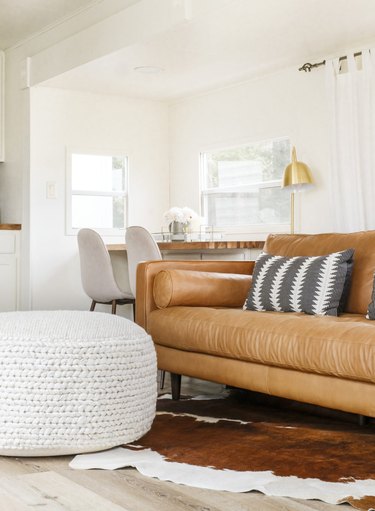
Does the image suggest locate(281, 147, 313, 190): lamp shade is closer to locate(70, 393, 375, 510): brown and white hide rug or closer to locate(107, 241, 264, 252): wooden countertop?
locate(107, 241, 264, 252): wooden countertop

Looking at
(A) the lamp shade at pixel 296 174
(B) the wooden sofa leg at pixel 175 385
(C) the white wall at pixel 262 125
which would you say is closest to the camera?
(B) the wooden sofa leg at pixel 175 385

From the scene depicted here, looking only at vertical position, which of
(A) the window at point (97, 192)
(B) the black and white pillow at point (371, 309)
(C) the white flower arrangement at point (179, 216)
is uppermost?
(A) the window at point (97, 192)

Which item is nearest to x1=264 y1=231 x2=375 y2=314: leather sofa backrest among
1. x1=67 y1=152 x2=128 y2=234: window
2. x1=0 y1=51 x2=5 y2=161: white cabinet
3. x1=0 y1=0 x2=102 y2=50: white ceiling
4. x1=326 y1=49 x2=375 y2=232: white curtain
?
x1=326 y1=49 x2=375 y2=232: white curtain

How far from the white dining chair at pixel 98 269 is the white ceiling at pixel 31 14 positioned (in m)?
1.58

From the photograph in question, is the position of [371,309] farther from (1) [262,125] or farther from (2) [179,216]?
(1) [262,125]

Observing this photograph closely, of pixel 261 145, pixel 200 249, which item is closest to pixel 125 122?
pixel 261 145

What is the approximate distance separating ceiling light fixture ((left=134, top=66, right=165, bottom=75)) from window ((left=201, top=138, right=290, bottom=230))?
1.01 m

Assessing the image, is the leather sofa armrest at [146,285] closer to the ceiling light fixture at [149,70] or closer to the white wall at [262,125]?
the white wall at [262,125]

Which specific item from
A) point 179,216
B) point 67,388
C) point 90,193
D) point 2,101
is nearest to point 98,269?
point 179,216

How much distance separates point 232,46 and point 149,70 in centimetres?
81

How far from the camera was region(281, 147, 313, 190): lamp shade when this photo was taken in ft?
17.1

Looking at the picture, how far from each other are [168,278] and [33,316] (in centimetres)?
92

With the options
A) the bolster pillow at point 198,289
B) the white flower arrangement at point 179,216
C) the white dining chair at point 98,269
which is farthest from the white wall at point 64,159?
the bolster pillow at point 198,289

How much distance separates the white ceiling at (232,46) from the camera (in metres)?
4.27
